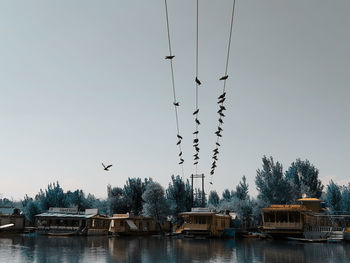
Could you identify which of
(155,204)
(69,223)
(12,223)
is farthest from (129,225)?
(12,223)

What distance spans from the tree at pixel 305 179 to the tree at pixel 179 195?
84.7ft

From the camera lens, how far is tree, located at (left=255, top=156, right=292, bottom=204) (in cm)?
7838

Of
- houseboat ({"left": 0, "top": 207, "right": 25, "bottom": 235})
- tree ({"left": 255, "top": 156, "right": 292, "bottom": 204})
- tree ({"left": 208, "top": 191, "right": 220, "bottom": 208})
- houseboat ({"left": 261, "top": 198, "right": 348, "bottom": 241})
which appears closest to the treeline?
tree ({"left": 255, "top": 156, "right": 292, "bottom": 204})

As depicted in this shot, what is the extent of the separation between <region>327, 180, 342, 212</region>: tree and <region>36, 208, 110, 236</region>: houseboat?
170 feet

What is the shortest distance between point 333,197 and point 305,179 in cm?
909

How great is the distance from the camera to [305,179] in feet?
297

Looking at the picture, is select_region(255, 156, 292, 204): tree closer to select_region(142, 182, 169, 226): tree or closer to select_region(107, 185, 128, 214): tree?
select_region(142, 182, 169, 226): tree

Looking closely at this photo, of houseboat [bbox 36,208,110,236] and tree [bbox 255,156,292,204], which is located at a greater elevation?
tree [bbox 255,156,292,204]

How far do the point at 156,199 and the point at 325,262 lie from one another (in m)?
52.7

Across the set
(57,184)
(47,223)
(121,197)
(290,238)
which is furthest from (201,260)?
(57,184)

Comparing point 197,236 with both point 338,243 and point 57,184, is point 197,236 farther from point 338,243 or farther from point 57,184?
point 57,184

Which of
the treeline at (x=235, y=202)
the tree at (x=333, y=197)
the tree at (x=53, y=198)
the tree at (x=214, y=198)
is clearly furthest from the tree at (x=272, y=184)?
the tree at (x=214, y=198)

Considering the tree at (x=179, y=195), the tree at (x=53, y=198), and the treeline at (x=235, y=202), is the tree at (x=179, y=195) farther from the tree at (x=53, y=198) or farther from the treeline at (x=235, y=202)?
the tree at (x=53, y=198)

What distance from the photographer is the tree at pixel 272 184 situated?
78.4 metres
